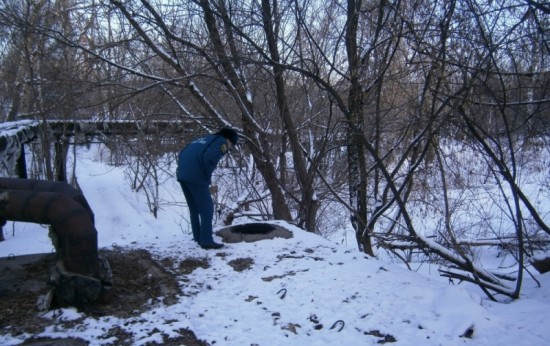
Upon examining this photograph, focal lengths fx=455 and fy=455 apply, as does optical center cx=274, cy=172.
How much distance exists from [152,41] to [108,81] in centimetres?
116

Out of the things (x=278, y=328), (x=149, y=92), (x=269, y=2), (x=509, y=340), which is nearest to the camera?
(x=509, y=340)

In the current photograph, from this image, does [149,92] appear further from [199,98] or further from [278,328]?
[278,328]

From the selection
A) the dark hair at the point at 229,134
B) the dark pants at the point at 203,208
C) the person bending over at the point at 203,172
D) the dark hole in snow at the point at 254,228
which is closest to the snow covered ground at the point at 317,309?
the dark pants at the point at 203,208

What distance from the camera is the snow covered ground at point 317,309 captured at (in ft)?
10.9

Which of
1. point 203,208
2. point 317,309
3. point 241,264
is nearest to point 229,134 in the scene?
point 203,208

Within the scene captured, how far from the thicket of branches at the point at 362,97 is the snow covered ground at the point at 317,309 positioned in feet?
5.06

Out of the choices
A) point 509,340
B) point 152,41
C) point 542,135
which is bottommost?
point 509,340

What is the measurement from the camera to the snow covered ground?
331 cm

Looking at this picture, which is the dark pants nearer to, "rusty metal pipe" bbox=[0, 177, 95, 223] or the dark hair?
the dark hair

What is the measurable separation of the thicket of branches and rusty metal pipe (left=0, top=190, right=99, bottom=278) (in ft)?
11.2

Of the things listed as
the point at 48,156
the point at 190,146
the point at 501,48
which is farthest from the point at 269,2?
the point at 48,156

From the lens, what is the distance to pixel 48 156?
1172cm

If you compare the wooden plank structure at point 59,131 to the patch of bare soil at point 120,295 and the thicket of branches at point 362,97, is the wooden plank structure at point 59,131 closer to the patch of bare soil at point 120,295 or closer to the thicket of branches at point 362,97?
the thicket of branches at point 362,97

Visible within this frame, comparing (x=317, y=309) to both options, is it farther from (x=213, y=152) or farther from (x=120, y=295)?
(x=213, y=152)
